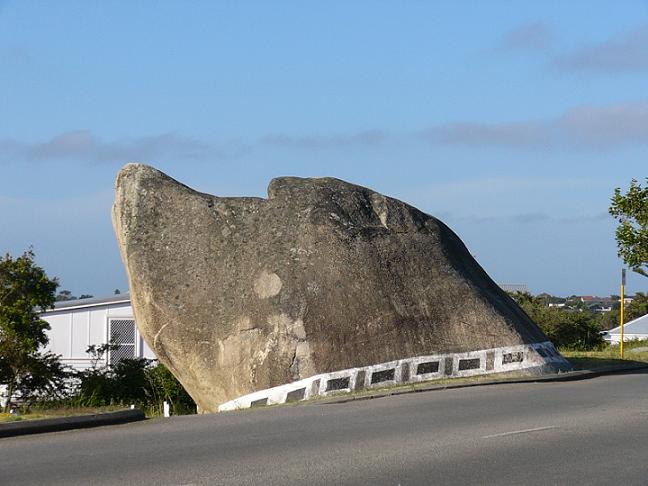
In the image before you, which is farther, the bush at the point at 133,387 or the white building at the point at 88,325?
the white building at the point at 88,325

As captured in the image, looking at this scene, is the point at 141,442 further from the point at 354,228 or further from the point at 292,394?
the point at 354,228

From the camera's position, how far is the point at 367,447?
1193cm

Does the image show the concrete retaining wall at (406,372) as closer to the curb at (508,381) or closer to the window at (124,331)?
the curb at (508,381)

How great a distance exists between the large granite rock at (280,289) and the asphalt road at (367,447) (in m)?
2.27

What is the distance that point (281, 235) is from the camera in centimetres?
2005

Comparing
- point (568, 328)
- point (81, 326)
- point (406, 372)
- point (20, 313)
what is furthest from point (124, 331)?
point (406, 372)

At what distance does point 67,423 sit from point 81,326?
24.8 metres

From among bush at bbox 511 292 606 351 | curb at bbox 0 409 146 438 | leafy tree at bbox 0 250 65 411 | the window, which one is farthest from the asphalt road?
bush at bbox 511 292 606 351

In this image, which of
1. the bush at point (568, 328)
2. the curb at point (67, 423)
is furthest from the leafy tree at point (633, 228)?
the curb at point (67, 423)

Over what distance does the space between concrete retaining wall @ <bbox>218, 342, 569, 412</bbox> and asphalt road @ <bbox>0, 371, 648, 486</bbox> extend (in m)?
1.50

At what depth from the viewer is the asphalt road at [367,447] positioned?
10078 mm

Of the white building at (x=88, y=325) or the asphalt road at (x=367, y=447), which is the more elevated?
the white building at (x=88, y=325)

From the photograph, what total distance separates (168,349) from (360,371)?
343cm

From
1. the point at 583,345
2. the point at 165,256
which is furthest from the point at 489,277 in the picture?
the point at 583,345
